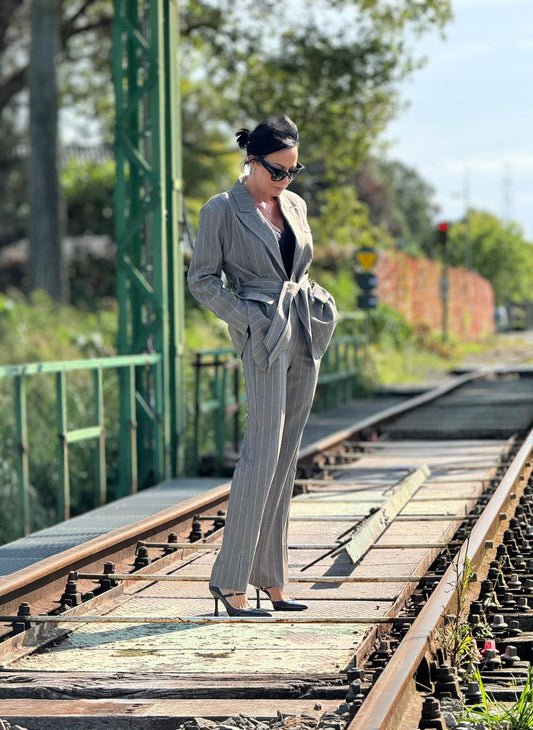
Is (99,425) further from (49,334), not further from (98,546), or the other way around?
(49,334)

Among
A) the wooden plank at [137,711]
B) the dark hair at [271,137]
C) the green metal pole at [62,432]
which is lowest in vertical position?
the wooden plank at [137,711]

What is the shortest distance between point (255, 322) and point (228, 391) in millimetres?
8865

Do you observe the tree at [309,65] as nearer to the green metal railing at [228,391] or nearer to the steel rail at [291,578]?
the green metal railing at [228,391]

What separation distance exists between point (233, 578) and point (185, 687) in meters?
0.89

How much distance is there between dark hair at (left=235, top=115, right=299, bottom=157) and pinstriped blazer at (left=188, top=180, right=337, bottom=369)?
0.17m

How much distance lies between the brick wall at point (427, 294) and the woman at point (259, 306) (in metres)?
27.3

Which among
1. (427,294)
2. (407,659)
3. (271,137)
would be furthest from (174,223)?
(427,294)

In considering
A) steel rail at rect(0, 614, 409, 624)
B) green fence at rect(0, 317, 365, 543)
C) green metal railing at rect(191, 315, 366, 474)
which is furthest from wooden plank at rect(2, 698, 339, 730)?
green metal railing at rect(191, 315, 366, 474)

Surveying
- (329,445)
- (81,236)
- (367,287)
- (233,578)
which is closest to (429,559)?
(233,578)

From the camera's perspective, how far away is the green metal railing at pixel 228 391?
12133 millimetres

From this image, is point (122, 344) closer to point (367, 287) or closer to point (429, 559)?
point (429, 559)

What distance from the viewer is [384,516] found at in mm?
7609

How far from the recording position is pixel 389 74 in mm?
25859

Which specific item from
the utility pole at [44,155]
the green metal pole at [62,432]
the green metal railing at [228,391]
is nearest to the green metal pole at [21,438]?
the green metal pole at [62,432]
